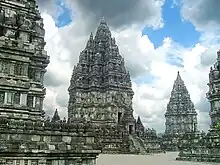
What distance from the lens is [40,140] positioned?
13289 mm

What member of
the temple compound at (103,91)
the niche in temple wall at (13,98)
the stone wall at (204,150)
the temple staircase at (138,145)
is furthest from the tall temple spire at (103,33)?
the niche in temple wall at (13,98)

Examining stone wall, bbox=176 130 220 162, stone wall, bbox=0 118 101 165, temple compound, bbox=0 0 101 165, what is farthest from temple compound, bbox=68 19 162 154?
stone wall, bbox=0 118 101 165

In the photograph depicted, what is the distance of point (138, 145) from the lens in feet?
138

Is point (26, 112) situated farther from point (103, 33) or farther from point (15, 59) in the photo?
point (103, 33)

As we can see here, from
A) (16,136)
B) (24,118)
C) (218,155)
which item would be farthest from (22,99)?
(218,155)

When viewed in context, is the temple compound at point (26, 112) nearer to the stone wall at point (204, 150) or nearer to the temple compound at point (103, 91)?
the stone wall at point (204, 150)

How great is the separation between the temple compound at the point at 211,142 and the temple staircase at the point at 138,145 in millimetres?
8847

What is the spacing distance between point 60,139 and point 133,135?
32398 millimetres

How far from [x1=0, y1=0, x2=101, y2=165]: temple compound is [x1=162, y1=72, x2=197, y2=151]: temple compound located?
50.9m

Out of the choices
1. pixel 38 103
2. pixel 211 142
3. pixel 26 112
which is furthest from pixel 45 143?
pixel 211 142

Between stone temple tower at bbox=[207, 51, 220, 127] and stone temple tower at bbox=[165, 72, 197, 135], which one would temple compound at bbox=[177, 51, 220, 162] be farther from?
stone temple tower at bbox=[165, 72, 197, 135]

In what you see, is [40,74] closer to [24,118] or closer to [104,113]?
[24,118]

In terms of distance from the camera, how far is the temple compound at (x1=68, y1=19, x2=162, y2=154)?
47.5m

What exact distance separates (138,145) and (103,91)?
12845 millimetres
